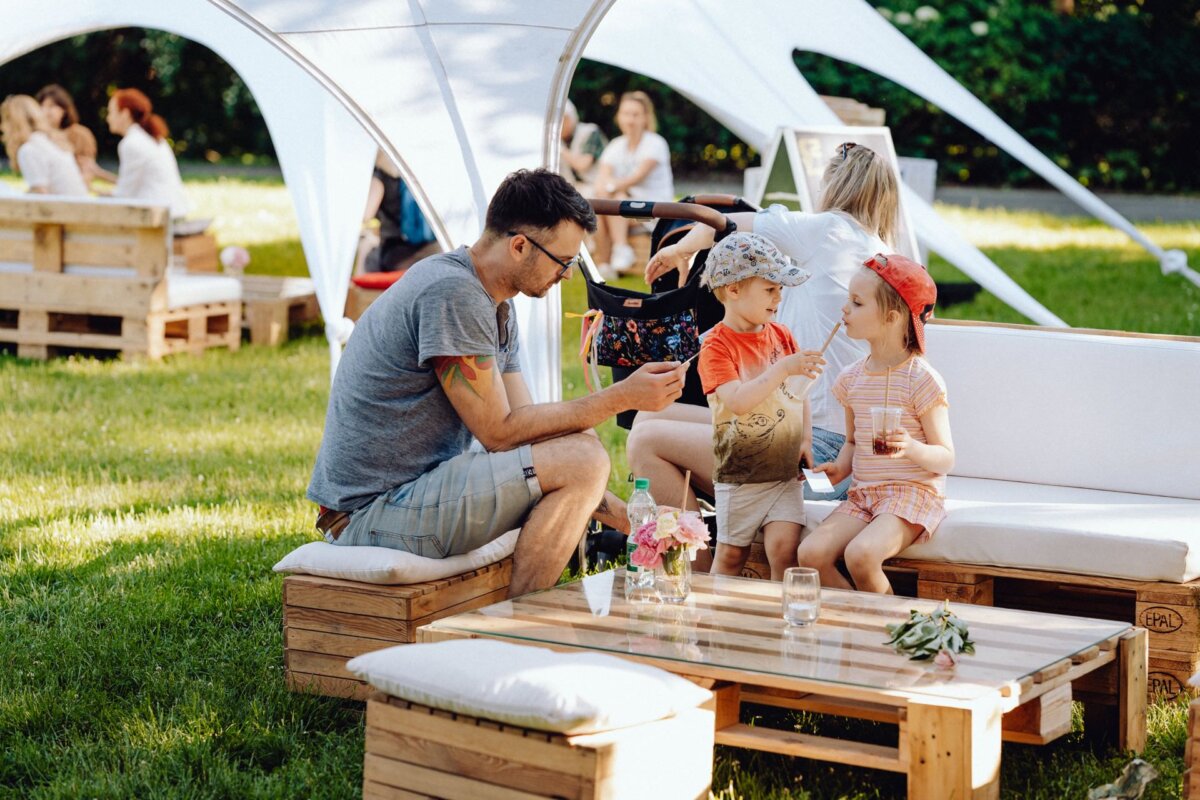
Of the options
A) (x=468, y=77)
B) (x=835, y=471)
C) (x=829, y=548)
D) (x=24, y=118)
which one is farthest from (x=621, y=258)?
(x=829, y=548)

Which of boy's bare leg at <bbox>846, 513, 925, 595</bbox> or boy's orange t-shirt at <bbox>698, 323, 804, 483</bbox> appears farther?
boy's orange t-shirt at <bbox>698, 323, 804, 483</bbox>

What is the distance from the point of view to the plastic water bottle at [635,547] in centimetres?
404

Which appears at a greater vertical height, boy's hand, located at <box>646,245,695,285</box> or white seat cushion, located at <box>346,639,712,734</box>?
boy's hand, located at <box>646,245,695,285</box>

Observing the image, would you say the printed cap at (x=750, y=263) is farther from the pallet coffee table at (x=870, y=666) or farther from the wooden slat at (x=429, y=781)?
the wooden slat at (x=429, y=781)

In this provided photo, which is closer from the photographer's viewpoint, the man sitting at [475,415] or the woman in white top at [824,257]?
the man sitting at [475,415]

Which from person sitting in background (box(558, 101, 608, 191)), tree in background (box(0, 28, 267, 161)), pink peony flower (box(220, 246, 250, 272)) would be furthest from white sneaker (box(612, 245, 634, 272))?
tree in background (box(0, 28, 267, 161))

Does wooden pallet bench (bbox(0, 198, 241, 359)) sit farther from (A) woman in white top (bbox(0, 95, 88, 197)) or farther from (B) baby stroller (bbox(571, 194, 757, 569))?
(B) baby stroller (bbox(571, 194, 757, 569))

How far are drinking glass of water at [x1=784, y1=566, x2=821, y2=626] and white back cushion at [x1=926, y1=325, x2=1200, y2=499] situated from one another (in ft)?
5.67

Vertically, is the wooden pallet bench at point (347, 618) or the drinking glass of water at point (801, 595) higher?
the drinking glass of water at point (801, 595)

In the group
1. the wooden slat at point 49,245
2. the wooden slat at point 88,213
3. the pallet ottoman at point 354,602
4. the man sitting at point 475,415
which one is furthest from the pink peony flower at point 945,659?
the wooden slat at point 49,245

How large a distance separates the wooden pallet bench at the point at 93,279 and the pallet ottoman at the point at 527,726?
6737mm

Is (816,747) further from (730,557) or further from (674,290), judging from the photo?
(674,290)

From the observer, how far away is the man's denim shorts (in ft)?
13.7

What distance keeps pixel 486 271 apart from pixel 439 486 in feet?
2.09
